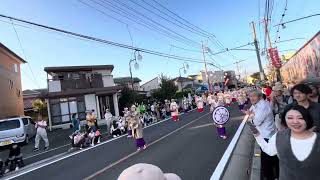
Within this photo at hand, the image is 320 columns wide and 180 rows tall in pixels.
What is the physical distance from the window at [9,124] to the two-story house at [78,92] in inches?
543

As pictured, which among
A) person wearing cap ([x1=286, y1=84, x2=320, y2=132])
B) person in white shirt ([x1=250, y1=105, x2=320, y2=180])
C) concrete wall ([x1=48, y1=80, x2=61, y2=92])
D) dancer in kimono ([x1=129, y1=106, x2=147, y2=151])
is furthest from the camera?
concrete wall ([x1=48, y1=80, x2=61, y2=92])

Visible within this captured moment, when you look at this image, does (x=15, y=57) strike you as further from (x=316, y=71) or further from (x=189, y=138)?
(x=316, y=71)

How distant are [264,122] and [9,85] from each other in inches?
1370

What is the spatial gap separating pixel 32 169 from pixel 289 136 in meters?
11.7

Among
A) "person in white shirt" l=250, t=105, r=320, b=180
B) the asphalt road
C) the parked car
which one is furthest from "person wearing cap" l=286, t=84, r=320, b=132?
the parked car

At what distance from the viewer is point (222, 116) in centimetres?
1573

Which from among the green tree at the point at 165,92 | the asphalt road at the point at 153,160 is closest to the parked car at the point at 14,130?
the asphalt road at the point at 153,160

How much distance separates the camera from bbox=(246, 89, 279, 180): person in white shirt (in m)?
6.84

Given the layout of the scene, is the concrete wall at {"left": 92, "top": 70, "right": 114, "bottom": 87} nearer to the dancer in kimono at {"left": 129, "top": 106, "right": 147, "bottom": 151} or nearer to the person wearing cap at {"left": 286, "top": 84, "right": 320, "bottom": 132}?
the dancer in kimono at {"left": 129, "top": 106, "right": 147, "bottom": 151}

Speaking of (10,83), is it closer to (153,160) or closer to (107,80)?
(107,80)

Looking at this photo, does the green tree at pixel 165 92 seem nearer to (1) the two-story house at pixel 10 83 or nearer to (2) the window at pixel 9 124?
(1) the two-story house at pixel 10 83

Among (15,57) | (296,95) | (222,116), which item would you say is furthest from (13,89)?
(296,95)

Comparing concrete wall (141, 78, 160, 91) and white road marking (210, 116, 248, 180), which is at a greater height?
concrete wall (141, 78, 160, 91)

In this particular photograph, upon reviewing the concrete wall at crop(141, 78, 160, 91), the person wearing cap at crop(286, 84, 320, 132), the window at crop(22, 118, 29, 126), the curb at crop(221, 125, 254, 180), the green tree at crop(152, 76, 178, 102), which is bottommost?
the curb at crop(221, 125, 254, 180)
